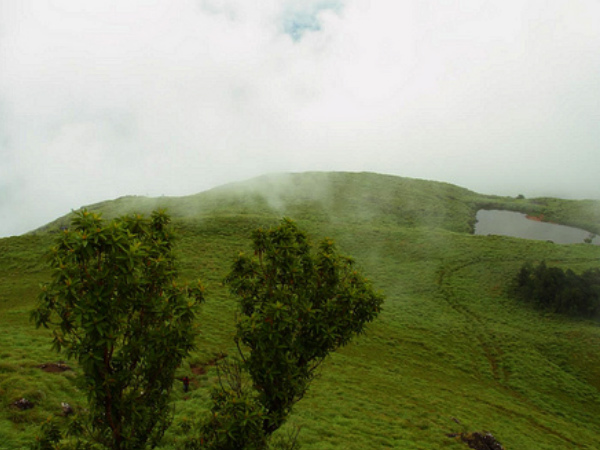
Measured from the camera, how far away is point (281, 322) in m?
9.82

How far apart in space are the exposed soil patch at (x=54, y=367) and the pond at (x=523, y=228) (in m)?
97.3

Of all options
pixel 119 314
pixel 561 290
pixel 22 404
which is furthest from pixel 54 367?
pixel 561 290

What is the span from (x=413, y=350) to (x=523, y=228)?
7788 centimetres

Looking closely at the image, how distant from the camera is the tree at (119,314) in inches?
299

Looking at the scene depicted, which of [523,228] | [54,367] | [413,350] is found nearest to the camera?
[54,367]

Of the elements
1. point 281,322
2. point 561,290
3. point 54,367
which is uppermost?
point 281,322

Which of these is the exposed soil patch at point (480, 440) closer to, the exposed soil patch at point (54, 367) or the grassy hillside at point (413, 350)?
the grassy hillside at point (413, 350)

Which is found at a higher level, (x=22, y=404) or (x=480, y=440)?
(x=22, y=404)

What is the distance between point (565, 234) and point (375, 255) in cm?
5931

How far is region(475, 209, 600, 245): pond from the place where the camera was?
94000 mm

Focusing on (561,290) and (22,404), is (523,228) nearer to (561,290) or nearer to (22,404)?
(561,290)

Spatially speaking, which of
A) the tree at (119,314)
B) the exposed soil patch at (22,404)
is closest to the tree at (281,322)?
the tree at (119,314)

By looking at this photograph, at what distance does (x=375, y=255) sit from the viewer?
70.8 m

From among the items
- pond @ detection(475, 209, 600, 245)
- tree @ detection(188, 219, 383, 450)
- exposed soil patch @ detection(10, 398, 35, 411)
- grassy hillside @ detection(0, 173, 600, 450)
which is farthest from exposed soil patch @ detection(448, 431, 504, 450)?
pond @ detection(475, 209, 600, 245)
